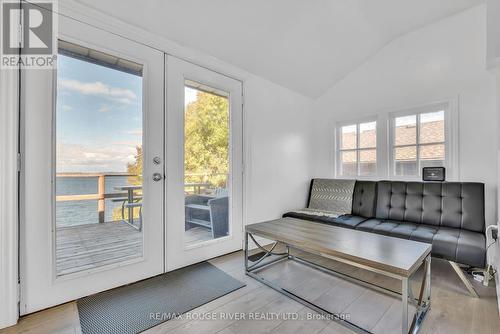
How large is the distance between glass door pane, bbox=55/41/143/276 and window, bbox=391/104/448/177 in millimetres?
3110

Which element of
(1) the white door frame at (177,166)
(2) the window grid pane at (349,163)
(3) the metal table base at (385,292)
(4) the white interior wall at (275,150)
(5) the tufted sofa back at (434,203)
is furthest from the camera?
(2) the window grid pane at (349,163)

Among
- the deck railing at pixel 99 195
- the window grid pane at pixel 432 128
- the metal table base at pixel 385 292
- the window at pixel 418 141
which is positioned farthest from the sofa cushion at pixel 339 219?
the deck railing at pixel 99 195

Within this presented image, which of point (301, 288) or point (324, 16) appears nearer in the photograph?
point (301, 288)

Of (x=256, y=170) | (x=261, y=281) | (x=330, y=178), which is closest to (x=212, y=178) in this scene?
(x=256, y=170)

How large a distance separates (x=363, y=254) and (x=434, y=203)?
1.77 m

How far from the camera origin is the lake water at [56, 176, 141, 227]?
5.63 feet

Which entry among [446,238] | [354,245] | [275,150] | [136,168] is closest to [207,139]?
[136,168]

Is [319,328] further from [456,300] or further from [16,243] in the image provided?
[16,243]

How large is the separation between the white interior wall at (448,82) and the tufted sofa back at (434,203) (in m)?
0.17

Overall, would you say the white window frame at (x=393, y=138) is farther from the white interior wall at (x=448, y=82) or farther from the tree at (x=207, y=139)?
the tree at (x=207, y=139)

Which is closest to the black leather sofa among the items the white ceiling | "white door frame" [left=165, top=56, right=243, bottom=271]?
"white door frame" [left=165, top=56, right=243, bottom=271]

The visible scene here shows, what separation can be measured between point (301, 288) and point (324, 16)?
2705 mm

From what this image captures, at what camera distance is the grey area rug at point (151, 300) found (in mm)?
1505

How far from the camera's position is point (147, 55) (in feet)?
6.91
